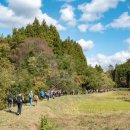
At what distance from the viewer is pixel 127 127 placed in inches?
1297

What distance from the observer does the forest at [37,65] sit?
58.0 meters

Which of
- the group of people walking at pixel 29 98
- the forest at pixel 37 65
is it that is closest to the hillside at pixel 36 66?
the forest at pixel 37 65

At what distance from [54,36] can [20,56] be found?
27.1 meters

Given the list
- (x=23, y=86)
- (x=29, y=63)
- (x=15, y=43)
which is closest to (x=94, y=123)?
(x=23, y=86)

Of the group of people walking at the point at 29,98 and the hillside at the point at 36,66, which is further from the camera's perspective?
the hillside at the point at 36,66

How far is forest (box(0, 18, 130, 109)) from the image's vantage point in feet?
190

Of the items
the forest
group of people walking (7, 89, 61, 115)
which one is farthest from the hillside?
group of people walking (7, 89, 61, 115)

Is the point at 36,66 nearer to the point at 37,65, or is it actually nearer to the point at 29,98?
the point at 37,65

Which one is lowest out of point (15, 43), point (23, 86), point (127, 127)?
point (127, 127)

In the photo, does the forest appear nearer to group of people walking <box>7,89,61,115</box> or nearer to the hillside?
the hillside

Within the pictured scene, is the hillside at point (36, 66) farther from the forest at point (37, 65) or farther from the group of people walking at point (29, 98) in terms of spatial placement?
the group of people walking at point (29, 98)

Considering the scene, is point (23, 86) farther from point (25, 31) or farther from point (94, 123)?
point (25, 31)

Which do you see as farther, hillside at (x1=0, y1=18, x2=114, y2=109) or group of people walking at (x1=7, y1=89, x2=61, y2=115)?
hillside at (x1=0, y1=18, x2=114, y2=109)

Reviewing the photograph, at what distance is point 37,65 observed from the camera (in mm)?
70625
